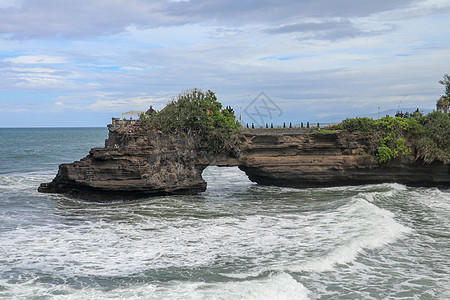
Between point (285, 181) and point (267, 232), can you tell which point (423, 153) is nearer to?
point (285, 181)

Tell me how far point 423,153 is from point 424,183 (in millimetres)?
1879

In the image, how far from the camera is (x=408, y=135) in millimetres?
21031

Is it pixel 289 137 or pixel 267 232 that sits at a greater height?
pixel 289 137

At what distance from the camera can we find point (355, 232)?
1191 cm

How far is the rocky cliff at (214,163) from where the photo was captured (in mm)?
17391

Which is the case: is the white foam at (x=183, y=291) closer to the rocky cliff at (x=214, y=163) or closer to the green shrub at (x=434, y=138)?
the rocky cliff at (x=214, y=163)

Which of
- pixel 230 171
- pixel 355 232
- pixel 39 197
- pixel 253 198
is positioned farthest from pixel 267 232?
pixel 230 171

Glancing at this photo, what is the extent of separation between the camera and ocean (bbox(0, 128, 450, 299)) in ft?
26.3

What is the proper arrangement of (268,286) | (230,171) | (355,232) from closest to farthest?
(268,286) < (355,232) < (230,171)

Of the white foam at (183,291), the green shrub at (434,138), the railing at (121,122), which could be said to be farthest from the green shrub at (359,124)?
the white foam at (183,291)

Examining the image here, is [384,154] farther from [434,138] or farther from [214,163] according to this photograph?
[214,163]

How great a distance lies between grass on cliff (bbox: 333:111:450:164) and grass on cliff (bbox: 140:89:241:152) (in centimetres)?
644

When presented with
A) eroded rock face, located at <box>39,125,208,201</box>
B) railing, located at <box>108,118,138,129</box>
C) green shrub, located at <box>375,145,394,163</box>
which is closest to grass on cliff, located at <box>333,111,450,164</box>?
green shrub, located at <box>375,145,394,163</box>

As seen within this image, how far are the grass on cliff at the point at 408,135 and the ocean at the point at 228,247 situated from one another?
9.25ft
